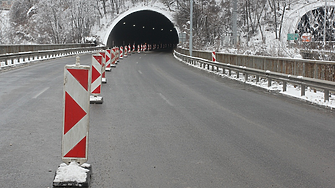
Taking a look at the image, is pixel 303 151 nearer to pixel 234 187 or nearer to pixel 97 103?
pixel 234 187

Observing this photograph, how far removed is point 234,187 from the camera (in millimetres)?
4840

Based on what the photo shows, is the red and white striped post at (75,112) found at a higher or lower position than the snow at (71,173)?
higher

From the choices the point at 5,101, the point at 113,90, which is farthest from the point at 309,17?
the point at 5,101

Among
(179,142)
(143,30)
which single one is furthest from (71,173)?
→ (143,30)

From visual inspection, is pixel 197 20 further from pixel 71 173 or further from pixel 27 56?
pixel 71 173

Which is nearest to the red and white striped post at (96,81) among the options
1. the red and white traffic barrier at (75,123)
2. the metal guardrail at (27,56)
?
the red and white traffic barrier at (75,123)

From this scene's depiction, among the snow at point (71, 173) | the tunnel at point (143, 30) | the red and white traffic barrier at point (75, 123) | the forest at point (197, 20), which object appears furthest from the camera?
the tunnel at point (143, 30)

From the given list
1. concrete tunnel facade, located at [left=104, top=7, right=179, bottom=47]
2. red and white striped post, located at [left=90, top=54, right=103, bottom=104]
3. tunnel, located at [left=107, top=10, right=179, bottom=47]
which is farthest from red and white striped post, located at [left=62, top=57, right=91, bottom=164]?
tunnel, located at [left=107, top=10, right=179, bottom=47]

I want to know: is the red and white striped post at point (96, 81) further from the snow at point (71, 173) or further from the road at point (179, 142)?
the snow at point (71, 173)

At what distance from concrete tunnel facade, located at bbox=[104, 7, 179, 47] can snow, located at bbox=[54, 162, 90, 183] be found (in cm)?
5817

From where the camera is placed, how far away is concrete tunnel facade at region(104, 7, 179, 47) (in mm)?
63469

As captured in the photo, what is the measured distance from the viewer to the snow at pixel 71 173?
4.78 m

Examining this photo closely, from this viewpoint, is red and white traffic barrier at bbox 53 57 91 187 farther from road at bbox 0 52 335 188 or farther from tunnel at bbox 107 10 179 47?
tunnel at bbox 107 10 179 47

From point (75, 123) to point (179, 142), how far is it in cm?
253
